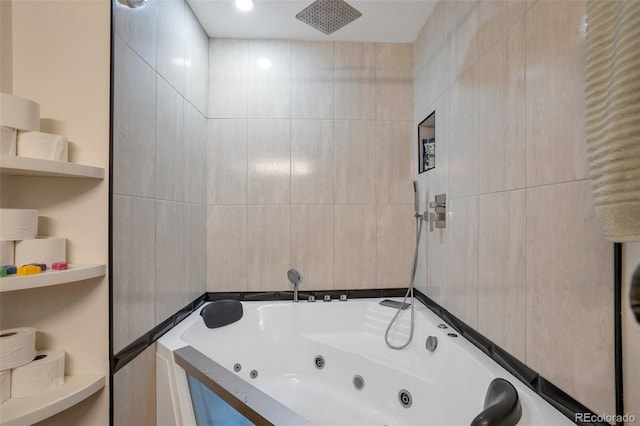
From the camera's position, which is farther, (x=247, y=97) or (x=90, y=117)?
(x=247, y=97)

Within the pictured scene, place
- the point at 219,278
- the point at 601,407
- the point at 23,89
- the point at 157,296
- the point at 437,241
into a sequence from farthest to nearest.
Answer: the point at 219,278 < the point at 437,241 < the point at 157,296 < the point at 23,89 < the point at 601,407

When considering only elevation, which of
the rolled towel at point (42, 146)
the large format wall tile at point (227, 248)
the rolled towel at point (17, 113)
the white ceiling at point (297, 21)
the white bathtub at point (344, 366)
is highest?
the white ceiling at point (297, 21)

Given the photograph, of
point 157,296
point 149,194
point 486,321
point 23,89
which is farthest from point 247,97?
point 486,321

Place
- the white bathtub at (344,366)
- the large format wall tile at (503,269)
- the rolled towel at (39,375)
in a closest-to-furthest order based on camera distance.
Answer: the rolled towel at (39,375) < the large format wall tile at (503,269) < the white bathtub at (344,366)

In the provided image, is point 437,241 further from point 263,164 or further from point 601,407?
point 263,164

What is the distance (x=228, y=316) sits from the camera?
174 cm

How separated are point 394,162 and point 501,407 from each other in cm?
156

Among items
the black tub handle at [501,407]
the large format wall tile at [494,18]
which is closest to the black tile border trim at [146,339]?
the black tub handle at [501,407]

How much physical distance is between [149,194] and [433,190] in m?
1.54

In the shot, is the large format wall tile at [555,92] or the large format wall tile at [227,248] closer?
the large format wall tile at [555,92]

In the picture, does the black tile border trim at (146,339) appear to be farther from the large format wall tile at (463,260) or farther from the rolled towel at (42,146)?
the large format wall tile at (463,260)

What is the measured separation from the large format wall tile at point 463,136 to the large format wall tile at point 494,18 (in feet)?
0.39

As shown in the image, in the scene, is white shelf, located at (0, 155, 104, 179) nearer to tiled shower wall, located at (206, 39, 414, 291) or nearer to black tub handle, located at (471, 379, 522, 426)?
tiled shower wall, located at (206, 39, 414, 291)

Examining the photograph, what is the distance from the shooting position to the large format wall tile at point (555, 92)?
755 mm
